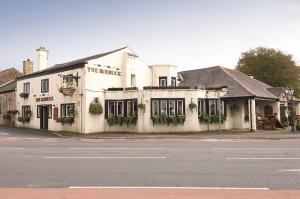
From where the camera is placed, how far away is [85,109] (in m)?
32.9

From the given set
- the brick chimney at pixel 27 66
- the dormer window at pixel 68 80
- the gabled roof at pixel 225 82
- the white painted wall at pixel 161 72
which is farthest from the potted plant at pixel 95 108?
the brick chimney at pixel 27 66

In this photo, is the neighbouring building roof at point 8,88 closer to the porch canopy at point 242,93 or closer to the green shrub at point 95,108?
the green shrub at point 95,108

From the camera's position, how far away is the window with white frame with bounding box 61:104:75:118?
3381 centimetres

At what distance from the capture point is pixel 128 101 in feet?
110

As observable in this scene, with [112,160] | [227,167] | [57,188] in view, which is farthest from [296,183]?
[112,160]

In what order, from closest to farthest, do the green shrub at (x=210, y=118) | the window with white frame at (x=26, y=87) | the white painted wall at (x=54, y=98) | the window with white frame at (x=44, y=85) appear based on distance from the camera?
the green shrub at (x=210, y=118) → the white painted wall at (x=54, y=98) → the window with white frame at (x=44, y=85) → the window with white frame at (x=26, y=87)

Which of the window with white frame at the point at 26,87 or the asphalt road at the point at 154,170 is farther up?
the window with white frame at the point at 26,87

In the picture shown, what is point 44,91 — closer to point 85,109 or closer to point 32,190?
point 85,109

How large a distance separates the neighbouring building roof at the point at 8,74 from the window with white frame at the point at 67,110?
1986 centimetres

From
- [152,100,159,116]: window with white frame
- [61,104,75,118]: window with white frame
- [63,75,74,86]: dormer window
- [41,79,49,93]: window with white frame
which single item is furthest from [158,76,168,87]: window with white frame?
[41,79,49,93]: window with white frame

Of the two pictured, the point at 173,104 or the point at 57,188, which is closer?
the point at 57,188

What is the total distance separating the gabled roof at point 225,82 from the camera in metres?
34.4

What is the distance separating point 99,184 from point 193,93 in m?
24.8

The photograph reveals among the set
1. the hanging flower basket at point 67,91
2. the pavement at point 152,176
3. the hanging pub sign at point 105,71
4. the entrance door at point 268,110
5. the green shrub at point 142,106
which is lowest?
the pavement at point 152,176
